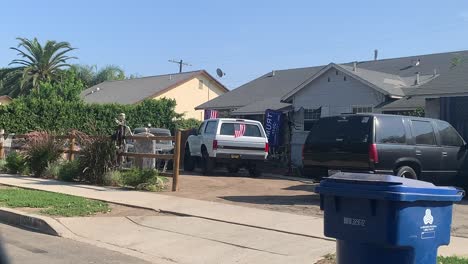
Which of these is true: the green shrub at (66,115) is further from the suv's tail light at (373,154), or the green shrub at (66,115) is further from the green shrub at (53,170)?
the suv's tail light at (373,154)

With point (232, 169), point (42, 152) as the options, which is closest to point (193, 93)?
point (232, 169)

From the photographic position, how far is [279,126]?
23234 millimetres

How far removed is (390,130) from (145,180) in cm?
603

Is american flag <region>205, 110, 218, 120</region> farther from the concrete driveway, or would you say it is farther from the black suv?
the black suv

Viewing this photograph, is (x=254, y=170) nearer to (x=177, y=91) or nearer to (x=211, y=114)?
(x=211, y=114)

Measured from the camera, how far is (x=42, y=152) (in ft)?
58.4

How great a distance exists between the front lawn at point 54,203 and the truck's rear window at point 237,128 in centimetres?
647

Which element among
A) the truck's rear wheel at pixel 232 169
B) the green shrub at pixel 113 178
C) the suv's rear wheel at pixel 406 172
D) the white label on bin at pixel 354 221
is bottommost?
the green shrub at pixel 113 178

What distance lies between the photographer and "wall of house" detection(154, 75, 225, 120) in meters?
47.7

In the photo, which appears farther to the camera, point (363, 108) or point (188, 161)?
point (363, 108)

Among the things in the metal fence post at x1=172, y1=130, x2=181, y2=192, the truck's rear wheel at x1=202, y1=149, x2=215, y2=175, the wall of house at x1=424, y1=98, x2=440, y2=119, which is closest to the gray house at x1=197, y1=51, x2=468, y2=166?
the wall of house at x1=424, y1=98, x2=440, y2=119

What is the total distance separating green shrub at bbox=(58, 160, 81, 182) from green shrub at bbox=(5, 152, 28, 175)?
2158 millimetres

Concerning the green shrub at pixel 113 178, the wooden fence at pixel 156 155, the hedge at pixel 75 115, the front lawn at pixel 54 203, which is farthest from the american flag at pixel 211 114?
the front lawn at pixel 54 203

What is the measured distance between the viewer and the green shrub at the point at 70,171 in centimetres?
1617
